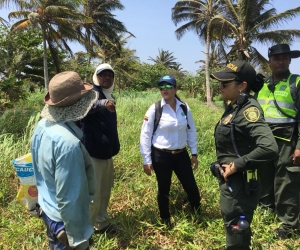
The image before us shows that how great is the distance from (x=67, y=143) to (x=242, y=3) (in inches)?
585

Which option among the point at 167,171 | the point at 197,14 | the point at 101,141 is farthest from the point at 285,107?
the point at 197,14

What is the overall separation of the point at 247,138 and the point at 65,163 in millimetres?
1217

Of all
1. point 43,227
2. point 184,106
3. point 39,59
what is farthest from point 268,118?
point 39,59

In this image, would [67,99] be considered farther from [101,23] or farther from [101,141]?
[101,23]

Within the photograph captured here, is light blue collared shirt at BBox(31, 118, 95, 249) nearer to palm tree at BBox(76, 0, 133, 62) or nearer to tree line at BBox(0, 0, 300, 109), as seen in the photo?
tree line at BBox(0, 0, 300, 109)

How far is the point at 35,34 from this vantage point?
18938mm

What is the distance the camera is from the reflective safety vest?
2648 millimetres

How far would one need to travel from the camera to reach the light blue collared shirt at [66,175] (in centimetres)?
133

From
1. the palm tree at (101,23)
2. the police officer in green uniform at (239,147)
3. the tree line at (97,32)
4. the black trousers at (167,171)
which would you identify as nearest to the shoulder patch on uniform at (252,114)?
the police officer in green uniform at (239,147)

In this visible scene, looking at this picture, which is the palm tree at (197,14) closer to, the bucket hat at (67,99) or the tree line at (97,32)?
the tree line at (97,32)

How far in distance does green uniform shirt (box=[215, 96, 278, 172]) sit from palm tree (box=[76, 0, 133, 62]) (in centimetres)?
2222

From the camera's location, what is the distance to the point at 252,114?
172 cm

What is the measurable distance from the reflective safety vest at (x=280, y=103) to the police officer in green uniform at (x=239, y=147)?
0.92 metres

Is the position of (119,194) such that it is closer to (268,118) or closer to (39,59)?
(268,118)
